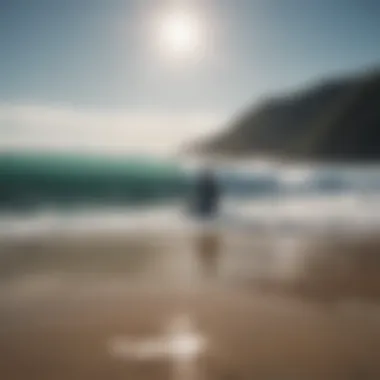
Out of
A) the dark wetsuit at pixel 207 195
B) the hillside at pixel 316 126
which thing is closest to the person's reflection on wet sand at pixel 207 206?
the dark wetsuit at pixel 207 195

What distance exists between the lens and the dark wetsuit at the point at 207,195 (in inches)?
183

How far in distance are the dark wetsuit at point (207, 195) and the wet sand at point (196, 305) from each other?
26.1 inches

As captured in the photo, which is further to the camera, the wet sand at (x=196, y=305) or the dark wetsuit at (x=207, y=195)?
the dark wetsuit at (x=207, y=195)

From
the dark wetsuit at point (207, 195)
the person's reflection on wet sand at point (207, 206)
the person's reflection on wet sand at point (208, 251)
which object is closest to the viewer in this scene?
the person's reflection on wet sand at point (208, 251)

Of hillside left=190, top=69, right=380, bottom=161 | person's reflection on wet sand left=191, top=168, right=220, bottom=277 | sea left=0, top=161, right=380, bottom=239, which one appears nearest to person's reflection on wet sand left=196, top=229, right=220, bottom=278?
person's reflection on wet sand left=191, top=168, right=220, bottom=277

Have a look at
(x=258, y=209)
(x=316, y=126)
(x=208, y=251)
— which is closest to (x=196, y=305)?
(x=208, y=251)

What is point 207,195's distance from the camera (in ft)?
15.5

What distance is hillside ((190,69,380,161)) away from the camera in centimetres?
408

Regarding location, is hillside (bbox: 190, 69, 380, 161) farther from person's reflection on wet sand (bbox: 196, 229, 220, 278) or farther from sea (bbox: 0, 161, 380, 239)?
person's reflection on wet sand (bbox: 196, 229, 220, 278)

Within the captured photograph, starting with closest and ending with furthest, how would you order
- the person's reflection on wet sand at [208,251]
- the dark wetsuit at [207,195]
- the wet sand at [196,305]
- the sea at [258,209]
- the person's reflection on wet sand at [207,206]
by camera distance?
the wet sand at [196,305], the person's reflection on wet sand at [208,251], the person's reflection on wet sand at [207,206], the sea at [258,209], the dark wetsuit at [207,195]

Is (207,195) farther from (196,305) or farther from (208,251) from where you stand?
(196,305)

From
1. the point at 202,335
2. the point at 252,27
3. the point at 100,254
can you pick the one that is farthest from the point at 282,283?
the point at 252,27

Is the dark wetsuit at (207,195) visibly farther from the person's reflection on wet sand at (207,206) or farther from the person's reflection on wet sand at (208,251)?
the person's reflection on wet sand at (208,251)

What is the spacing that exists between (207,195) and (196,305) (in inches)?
75.9
